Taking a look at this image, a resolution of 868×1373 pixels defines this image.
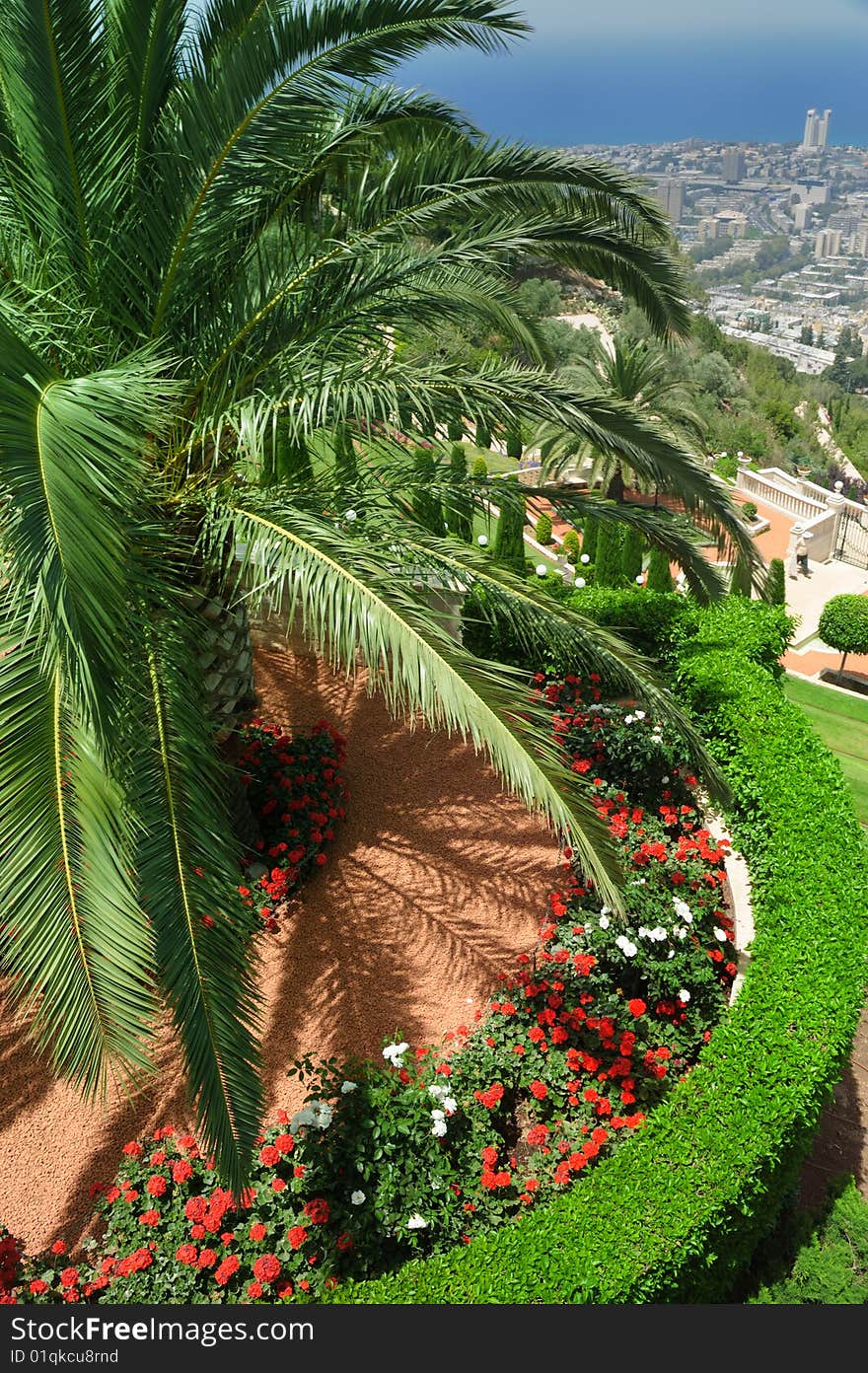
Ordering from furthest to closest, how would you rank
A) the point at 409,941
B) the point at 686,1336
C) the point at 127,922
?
1. the point at 409,941
2. the point at 127,922
3. the point at 686,1336

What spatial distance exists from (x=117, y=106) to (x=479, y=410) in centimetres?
242

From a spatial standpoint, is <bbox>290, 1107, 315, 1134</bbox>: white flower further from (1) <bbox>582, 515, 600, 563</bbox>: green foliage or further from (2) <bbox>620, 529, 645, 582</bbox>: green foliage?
(1) <bbox>582, 515, 600, 563</bbox>: green foliage

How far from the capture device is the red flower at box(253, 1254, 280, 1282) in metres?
4.07

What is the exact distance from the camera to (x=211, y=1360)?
3025 mm

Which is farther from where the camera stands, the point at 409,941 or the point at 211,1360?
the point at 409,941

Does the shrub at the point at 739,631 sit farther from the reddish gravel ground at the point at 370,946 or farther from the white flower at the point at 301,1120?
the white flower at the point at 301,1120

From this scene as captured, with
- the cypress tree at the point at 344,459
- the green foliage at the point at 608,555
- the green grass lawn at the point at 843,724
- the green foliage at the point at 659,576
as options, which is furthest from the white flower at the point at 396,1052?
the green foliage at the point at 659,576

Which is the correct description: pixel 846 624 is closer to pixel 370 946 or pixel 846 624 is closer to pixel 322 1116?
pixel 370 946

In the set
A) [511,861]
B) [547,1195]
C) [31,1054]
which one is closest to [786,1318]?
[547,1195]

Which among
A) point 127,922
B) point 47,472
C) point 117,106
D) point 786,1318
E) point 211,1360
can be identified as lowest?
point 211,1360

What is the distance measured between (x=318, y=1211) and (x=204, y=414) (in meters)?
3.98

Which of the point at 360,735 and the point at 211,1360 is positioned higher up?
the point at 360,735

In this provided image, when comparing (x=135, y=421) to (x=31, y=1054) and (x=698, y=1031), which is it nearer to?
(x=31, y=1054)

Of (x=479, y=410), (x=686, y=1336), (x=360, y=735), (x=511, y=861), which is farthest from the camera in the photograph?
(x=360, y=735)
